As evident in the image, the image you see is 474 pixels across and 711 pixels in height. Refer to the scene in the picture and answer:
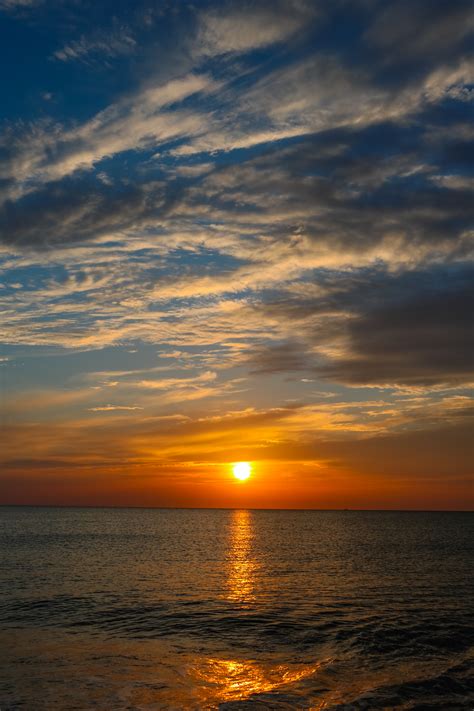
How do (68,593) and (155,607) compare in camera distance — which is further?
(68,593)

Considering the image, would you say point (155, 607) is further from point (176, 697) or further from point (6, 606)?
point (176, 697)

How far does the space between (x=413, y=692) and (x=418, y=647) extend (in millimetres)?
7776

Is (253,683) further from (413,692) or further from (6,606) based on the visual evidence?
(6,606)

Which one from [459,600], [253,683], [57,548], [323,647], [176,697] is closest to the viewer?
[176,697]

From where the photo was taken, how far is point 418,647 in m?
29.9

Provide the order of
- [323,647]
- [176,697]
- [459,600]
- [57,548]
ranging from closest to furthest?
[176,697], [323,647], [459,600], [57,548]

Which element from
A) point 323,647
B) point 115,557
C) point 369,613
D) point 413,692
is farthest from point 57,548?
point 413,692

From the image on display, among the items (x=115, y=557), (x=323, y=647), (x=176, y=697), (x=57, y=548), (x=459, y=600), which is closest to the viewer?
(x=176, y=697)

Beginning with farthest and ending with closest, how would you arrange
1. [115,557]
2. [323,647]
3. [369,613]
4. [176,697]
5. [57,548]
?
[57,548] < [115,557] < [369,613] < [323,647] < [176,697]

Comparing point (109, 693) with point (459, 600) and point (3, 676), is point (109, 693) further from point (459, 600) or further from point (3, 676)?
point (459, 600)

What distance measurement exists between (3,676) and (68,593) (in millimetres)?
24404

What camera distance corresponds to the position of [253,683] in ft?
77.7

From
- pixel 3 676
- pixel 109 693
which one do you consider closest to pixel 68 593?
pixel 3 676

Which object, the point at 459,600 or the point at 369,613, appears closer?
the point at 369,613
